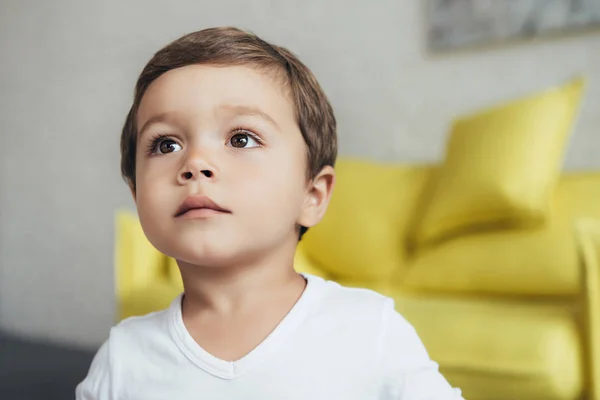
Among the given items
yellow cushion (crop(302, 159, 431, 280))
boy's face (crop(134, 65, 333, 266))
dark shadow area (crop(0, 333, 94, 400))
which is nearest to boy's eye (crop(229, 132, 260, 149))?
boy's face (crop(134, 65, 333, 266))

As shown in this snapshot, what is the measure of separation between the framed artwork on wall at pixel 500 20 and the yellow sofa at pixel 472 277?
589mm

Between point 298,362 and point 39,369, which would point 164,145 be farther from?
point 39,369

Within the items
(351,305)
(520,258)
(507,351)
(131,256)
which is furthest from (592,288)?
(131,256)

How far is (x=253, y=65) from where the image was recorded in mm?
594

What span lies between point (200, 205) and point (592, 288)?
93cm

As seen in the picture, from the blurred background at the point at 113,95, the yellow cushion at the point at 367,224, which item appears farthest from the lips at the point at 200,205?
the blurred background at the point at 113,95

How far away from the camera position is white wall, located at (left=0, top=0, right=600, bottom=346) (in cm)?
234

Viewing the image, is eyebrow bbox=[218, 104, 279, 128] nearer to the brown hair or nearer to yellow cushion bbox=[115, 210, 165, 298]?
the brown hair

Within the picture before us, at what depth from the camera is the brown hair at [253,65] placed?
1.93 feet

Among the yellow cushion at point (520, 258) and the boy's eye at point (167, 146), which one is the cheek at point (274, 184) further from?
the yellow cushion at point (520, 258)

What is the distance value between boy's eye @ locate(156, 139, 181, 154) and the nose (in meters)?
0.03

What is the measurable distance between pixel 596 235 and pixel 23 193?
3127 millimetres

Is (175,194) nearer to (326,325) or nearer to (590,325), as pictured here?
(326,325)

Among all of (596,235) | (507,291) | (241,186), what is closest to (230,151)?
(241,186)
